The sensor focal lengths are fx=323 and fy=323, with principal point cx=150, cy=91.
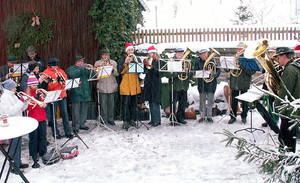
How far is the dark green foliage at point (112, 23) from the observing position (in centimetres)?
895

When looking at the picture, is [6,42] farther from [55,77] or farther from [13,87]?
[13,87]

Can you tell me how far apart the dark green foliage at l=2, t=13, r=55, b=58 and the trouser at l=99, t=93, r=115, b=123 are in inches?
98.3

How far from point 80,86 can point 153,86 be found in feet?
6.12

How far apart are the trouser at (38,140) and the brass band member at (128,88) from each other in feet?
8.32

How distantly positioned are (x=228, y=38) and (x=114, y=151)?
26.5ft

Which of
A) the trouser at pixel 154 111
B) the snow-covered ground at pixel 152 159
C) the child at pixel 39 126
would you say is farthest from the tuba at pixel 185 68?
the child at pixel 39 126

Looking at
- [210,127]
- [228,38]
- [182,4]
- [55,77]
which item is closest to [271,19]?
[182,4]

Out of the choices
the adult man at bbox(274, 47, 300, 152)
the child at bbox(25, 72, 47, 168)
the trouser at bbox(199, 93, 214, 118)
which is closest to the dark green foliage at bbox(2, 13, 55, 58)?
the child at bbox(25, 72, 47, 168)

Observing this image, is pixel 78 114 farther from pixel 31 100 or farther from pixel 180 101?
pixel 180 101

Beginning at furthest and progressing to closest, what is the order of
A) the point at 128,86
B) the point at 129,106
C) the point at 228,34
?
the point at 228,34 → the point at 129,106 → the point at 128,86

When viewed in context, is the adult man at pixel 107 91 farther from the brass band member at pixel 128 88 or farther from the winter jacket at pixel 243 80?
the winter jacket at pixel 243 80

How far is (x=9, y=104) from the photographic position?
206 inches

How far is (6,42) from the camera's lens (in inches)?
373

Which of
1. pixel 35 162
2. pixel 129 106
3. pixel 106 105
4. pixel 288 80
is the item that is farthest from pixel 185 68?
pixel 35 162
